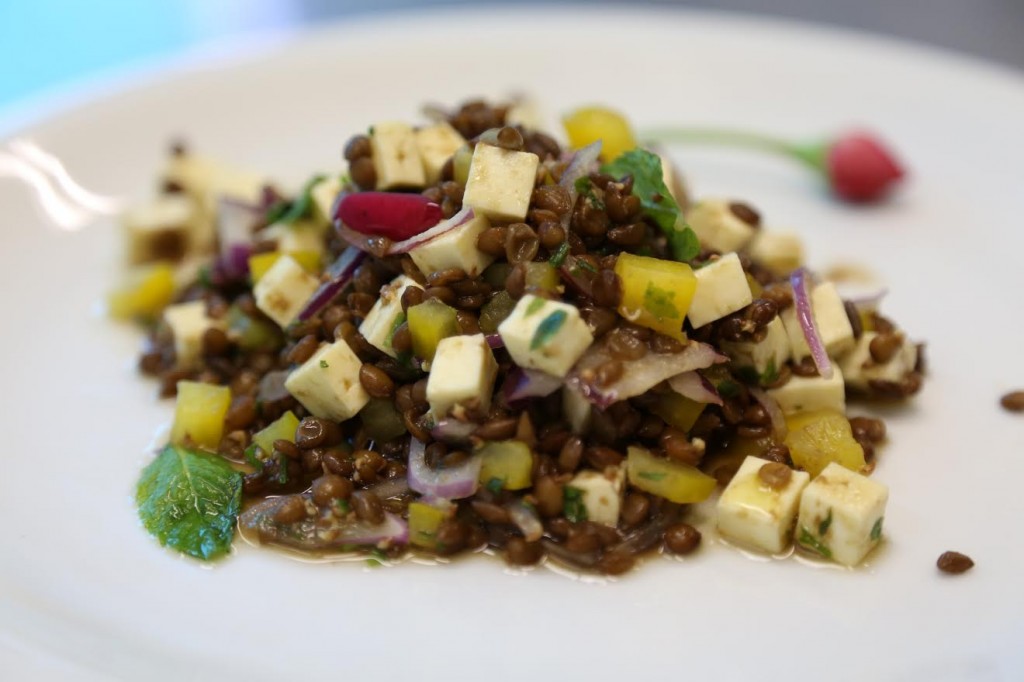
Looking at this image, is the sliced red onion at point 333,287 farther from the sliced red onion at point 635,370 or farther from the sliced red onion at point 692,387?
the sliced red onion at point 692,387

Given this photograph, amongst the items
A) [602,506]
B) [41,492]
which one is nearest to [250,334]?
[41,492]

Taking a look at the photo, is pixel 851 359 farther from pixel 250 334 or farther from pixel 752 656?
pixel 250 334

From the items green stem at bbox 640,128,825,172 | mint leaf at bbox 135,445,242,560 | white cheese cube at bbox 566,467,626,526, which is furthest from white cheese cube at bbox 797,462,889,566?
green stem at bbox 640,128,825,172

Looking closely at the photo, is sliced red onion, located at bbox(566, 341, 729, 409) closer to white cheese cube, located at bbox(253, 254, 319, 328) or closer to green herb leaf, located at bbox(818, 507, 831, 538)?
green herb leaf, located at bbox(818, 507, 831, 538)

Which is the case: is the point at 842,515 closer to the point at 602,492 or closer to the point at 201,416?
the point at 602,492

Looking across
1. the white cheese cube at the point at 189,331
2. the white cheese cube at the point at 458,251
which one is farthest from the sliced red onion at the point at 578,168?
the white cheese cube at the point at 189,331

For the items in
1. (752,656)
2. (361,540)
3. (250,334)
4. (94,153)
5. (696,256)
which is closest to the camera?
(752,656)
